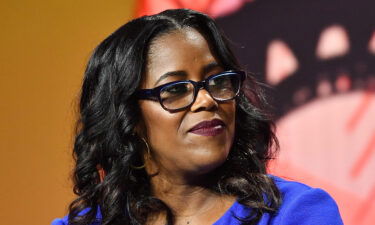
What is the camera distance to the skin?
1.29 m

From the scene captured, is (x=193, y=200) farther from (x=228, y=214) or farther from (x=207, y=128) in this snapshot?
(x=207, y=128)

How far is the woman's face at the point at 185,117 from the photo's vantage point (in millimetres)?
1291

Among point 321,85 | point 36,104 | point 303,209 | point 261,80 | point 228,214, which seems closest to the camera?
point 303,209

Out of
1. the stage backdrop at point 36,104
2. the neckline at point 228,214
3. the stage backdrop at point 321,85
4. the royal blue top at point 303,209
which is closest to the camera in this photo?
the royal blue top at point 303,209

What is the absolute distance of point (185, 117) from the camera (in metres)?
1.30

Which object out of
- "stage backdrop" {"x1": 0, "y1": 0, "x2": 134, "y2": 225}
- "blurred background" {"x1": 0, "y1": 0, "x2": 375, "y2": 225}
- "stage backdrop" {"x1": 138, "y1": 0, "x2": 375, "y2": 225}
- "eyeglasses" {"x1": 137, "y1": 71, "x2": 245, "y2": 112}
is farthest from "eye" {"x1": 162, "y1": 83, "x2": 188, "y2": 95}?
"stage backdrop" {"x1": 0, "y1": 0, "x2": 134, "y2": 225}

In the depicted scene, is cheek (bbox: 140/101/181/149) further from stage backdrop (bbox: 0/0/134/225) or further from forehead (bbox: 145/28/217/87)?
stage backdrop (bbox: 0/0/134/225)

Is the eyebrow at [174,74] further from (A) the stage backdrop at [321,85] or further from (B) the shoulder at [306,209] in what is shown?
(A) the stage backdrop at [321,85]

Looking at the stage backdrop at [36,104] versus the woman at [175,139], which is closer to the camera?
the woman at [175,139]

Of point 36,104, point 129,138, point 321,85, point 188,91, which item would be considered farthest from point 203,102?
point 36,104

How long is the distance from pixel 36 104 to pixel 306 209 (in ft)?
4.92

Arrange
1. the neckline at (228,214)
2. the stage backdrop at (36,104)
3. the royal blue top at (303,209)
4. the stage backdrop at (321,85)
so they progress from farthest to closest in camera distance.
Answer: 1. the stage backdrop at (36,104)
2. the stage backdrop at (321,85)
3. the neckline at (228,214)
4. the royal blue top at (303,209)

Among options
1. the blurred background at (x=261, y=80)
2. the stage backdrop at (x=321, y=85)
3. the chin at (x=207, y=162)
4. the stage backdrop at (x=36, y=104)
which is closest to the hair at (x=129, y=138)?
the chin at (x=207, y=162)

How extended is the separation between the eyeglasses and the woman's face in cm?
1
